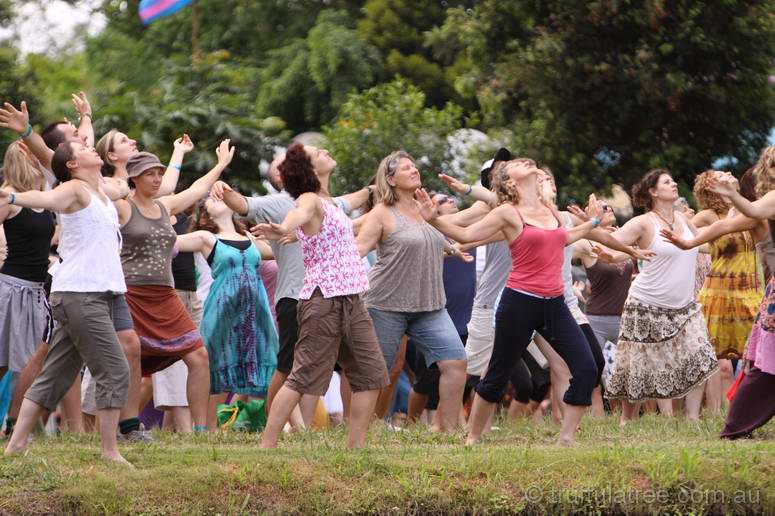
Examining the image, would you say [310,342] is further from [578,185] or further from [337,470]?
[578,185]

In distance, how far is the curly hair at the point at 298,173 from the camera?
29.2ft

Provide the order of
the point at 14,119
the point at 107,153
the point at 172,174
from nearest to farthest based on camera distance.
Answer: the point at 14,119, the point at 107,153, the point at 172,174

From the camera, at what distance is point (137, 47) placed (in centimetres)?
3256

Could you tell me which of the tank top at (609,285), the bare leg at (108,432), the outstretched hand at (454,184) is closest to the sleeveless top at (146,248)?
the bare leg at (108,432)

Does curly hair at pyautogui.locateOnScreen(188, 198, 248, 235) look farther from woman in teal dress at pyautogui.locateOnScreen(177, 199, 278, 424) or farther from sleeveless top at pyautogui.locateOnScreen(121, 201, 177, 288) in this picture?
sleeveless top at pyautogui.locateOnScreen(121, 201, 177, 288)

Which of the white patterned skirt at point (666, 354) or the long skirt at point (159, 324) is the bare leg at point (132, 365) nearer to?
the long skirt at point (159, 324)

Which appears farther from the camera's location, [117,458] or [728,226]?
[728,226]

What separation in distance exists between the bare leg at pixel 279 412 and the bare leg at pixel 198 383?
147 centimetres

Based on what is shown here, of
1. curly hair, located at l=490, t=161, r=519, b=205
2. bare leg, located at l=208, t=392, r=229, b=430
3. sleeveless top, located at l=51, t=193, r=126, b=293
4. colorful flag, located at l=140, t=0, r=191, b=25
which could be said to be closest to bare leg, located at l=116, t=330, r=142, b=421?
sleeveless top, located at l=51, t=193, r=126, b=293

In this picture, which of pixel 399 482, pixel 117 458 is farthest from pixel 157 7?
pixel 399 482

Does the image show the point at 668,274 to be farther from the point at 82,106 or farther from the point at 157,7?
the point at 157,7

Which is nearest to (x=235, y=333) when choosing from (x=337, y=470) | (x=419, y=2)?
(x=337, y=470)

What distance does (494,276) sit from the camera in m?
11.6

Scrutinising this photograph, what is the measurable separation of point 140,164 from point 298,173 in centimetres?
155
